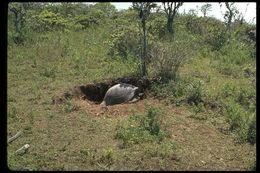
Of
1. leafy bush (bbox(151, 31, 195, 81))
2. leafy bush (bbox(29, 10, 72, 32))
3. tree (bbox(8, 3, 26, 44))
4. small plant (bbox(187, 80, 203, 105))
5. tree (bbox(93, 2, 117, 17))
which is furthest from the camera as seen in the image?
tree (bbox(93, 2, 117, 17))

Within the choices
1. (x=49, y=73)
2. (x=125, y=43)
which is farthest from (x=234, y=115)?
(x=125, y=43)

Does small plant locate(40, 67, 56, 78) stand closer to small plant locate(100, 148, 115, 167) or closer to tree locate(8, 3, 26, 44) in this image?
tree locate(8, 3, 26, 44)

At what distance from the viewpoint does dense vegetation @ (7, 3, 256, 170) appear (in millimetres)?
6875

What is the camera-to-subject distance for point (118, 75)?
11352mm

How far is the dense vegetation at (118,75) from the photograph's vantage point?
22.6 ft

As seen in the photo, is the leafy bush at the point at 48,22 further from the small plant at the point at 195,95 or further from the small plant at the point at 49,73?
the small plant at the point at 195,95

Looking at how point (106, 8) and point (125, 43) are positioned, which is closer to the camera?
point (125, 43)

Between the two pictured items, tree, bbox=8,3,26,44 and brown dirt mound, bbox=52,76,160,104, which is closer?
brown dirt mound, bbox=52,76,160,104

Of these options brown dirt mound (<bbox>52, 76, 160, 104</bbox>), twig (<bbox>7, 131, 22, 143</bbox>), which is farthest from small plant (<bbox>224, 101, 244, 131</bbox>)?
twig (<bbox>7, 131, 22, 143</bbox>)

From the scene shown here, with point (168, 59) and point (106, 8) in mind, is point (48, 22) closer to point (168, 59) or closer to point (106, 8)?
point (106, 8)

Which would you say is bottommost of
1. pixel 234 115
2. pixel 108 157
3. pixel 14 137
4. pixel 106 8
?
pixel 108 157

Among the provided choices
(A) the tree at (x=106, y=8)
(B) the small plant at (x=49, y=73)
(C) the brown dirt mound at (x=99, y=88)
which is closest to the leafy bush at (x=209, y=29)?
(C) the brown dirt mound at (x=99, y=88)

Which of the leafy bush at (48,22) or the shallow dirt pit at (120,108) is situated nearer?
the shallow dirt pit at (120,108)

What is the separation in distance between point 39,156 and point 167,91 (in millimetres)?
3954
